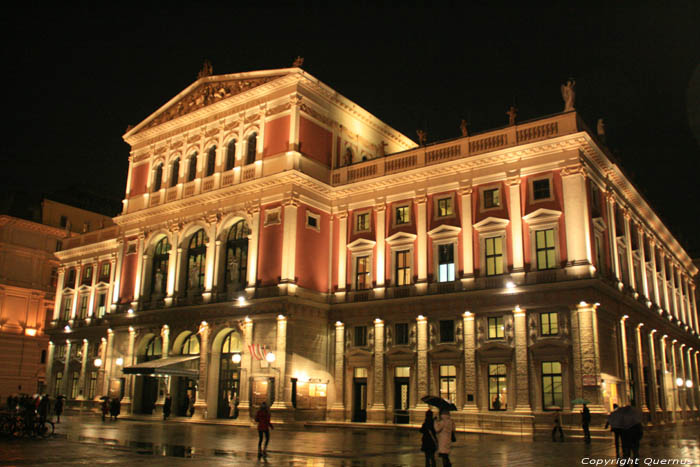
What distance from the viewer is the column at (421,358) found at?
35.6 m

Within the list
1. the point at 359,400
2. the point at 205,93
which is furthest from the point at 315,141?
the point at 359,400

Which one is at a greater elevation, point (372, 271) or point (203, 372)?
point (372, 271)

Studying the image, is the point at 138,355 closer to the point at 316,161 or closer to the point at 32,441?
the point at 316,161

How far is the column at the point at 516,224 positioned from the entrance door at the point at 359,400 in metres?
11.3

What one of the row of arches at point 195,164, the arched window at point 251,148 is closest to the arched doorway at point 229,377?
the arched window at point 251,148

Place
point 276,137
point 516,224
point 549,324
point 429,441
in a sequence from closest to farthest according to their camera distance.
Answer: point 429,441
point 549,324
point 516,224
point 276,137

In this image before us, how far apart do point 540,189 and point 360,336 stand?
1338cm

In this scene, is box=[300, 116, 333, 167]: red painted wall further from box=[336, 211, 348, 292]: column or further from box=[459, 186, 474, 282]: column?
box=[459, 186, 474, 282]: column

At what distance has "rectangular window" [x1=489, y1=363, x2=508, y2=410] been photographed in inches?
1313

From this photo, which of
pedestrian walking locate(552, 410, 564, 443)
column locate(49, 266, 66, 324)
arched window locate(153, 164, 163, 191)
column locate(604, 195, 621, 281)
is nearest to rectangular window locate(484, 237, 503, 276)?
column locate(604, 195, 621, 281)

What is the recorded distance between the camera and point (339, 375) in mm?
39156

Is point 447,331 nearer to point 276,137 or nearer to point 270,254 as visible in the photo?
point 270,254

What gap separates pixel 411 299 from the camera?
3712 cm

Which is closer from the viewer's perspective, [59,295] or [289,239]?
[289,239]
